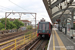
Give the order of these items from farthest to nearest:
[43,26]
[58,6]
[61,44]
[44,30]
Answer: [43,26] → [44,30] → [58,6] → [61,44]

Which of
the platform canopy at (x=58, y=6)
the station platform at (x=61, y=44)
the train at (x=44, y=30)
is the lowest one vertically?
the station platform at (x=61, y=44)

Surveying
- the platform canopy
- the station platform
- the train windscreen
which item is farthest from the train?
the station platform

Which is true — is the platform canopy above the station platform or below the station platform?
above

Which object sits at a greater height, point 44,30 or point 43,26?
point 43,26

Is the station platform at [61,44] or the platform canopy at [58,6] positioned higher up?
the platform canopy at [58,6]

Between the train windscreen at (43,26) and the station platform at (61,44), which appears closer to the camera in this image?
the station platform at (61,44)

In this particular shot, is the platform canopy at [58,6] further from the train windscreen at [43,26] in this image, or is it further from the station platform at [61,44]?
the station platform at [61,44]

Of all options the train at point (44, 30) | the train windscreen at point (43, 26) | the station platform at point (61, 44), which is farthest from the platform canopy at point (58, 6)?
the station platform at point (61, 44)

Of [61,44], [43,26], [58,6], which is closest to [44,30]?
[43,26]

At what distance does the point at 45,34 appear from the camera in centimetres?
1462

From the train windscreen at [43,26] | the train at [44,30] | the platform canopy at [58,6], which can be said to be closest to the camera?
the platform canopy at [58,6]

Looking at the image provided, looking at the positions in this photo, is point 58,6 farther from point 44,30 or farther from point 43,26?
point 44,30

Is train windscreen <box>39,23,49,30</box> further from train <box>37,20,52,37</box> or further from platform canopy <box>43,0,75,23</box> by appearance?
platform canopy <box>43,0,75,23</box>

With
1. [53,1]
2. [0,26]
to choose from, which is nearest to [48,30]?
[53,1]
